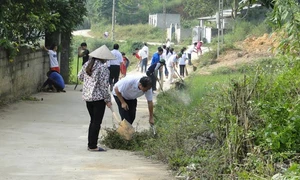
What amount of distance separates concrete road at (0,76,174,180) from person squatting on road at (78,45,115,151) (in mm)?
323

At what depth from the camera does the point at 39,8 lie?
18375 mm

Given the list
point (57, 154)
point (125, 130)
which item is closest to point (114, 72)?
point (125, 130)

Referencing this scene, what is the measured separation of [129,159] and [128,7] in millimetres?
79087

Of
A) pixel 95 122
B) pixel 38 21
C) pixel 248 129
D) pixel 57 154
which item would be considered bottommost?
pixel 57 154

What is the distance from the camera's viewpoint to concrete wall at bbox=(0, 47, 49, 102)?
54.9ft

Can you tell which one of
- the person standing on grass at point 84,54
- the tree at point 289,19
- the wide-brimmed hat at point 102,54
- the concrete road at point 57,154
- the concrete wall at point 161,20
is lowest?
the concrete road at point 57,154

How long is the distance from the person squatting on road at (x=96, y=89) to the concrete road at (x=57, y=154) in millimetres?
323

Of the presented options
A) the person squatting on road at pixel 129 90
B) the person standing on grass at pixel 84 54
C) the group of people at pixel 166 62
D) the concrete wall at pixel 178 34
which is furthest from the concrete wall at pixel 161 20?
the person squatting on road at pixel 129 90

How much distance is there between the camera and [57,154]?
1043 cm

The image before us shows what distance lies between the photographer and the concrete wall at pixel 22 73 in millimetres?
16734

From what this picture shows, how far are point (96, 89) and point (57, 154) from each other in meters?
1.19

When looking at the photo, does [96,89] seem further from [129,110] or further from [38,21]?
[38,21]

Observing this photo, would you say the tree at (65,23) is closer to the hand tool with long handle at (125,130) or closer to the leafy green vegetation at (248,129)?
the hand tool with long handle at (125,130)

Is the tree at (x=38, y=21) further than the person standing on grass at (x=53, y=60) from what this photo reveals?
No
